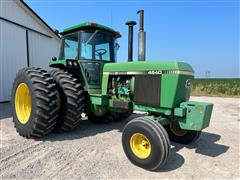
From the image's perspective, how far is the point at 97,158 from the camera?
3783mm

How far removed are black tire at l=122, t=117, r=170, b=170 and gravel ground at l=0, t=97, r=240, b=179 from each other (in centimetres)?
11

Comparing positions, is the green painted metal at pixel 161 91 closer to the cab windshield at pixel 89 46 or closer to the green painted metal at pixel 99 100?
the green painted metal at pixel 99 100

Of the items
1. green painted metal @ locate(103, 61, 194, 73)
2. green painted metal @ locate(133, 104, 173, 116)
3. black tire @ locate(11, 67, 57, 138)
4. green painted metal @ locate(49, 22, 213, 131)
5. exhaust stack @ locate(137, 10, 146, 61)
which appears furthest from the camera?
exhaust stack @ locate(137, 10, 146, 61)

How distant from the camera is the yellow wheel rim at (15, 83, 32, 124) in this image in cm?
510

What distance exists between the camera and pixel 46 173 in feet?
10.5

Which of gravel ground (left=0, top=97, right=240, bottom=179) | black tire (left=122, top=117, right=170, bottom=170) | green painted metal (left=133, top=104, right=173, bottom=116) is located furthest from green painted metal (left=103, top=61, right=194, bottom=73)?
gravel ground (left=0, top=97, right=240, bottom=179)

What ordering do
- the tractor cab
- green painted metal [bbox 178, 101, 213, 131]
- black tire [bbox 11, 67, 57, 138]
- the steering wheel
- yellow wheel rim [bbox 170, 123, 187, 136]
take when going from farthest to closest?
the steering wheel, the tractor cab, yellow wheel rim [bbox 170, 123, 187, 136], black tire [bbox 11, 67, 57, 138], green painted metal [bbox 178, 101, 213, 131]

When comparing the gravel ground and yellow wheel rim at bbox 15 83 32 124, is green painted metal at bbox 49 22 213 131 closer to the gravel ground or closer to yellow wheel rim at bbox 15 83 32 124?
the gravel ground

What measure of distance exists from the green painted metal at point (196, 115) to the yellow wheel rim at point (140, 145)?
720 mm

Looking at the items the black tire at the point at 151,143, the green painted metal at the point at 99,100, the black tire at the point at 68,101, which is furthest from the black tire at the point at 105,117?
the black tire at the point at 151,143

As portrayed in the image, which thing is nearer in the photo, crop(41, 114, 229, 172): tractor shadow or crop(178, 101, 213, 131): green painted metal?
crop(178, 101, 213, 131): green painted metal

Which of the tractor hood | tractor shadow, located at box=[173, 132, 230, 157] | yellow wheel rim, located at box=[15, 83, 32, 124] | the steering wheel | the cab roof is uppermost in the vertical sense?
the cab roof

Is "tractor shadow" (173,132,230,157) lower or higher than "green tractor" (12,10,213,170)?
lower

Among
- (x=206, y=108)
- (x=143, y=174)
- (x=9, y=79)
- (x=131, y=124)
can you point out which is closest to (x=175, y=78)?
(x=206, y=108)
